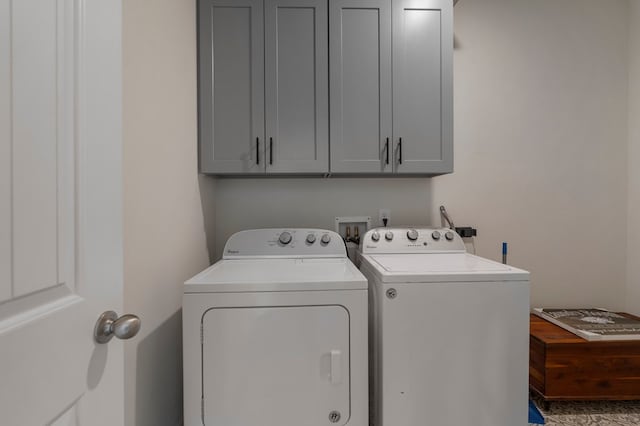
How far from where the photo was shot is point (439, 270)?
1.32m

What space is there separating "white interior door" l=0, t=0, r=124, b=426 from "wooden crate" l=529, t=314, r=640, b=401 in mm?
1901

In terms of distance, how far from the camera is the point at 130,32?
1.04 meters

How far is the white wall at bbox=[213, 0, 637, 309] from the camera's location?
82.3 inches

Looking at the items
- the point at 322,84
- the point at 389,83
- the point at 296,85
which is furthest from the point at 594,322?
the point at 296,85

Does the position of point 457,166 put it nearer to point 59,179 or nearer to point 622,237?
point 622,237

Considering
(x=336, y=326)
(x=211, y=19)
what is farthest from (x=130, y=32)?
(x=336, y=326)

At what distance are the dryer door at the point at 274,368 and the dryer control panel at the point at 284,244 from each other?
24.0 inches

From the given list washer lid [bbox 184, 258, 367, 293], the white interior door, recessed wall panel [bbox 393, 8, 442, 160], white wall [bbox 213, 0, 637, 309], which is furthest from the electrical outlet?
the white interior door

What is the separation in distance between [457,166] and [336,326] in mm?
1484

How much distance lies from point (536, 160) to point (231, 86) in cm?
204

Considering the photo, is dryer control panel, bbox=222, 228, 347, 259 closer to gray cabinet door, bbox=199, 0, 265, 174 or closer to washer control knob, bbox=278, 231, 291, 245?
washer control knob, bbox=278, 231, 291, 245

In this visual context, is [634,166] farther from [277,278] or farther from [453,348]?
[277,278]

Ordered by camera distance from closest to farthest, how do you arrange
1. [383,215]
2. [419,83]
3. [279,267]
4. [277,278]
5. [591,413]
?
[277,278], [279,267], [591,413], [419,83], [383,215]

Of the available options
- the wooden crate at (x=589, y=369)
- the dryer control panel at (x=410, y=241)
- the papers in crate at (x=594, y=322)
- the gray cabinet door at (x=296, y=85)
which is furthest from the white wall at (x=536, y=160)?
the wooden crate at (x=589, y=369)
